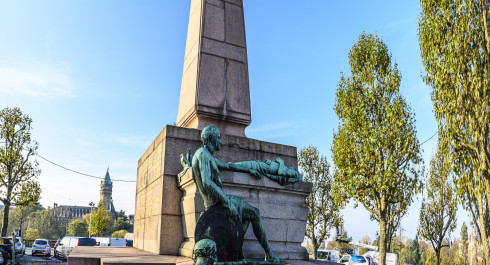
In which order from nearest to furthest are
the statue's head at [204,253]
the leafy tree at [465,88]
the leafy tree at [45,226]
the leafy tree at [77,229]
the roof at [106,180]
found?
1. the statue's head at [204,253]
2. the leafy tree at [465,88]
3. the leafy tree at [77,229]
4. the leafy tree at [45,226]
5. the roof at [106,180]

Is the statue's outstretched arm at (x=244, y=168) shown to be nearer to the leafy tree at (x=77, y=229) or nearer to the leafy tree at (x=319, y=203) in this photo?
the leafy tree at (x=319, y=203)

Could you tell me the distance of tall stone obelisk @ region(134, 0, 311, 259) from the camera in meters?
6.14

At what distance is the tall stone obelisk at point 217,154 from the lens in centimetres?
614

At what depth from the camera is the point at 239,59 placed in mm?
8555

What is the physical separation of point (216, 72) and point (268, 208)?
3332mm

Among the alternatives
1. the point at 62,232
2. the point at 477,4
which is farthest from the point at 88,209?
the point at 477,4

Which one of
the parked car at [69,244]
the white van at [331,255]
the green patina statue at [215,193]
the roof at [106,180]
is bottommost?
the white van at [331,255]

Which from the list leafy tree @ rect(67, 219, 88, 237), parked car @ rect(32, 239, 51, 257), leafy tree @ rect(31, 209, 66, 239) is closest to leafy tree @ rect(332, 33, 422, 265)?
parked car @ rect(32, 239, 51, 257)

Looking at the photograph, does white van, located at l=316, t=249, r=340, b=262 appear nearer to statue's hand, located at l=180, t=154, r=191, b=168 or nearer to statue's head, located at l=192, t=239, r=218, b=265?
statue's hand, located at l=180, t=154, r=191, b=168

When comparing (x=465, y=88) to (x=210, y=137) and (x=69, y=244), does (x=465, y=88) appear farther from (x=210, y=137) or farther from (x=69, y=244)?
(x=69, y=244)

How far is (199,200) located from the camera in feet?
18.4

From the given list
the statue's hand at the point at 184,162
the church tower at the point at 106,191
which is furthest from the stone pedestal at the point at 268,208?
the church tower at the point at 106,191

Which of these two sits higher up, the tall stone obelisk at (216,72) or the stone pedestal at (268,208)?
the tall stone obelisk at (216,72)

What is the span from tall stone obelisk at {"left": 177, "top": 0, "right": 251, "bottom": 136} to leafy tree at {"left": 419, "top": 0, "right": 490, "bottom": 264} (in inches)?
283
